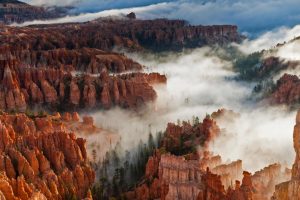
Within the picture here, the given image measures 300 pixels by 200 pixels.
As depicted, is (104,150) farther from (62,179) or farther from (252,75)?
(252,75)

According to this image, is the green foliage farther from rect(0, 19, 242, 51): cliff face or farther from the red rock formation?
rect(0, 19, 242, 51): cliff face

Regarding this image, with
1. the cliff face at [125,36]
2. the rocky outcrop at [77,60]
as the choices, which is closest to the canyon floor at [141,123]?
the rocky outcrop at [77,60]

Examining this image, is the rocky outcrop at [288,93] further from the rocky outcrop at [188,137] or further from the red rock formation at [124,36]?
the red rock formation at [124,36]

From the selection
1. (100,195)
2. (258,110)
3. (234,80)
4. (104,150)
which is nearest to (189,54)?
(234,80)

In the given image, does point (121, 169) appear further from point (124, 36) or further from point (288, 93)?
point (124, 36)

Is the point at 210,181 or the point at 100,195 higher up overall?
the point at 210,181

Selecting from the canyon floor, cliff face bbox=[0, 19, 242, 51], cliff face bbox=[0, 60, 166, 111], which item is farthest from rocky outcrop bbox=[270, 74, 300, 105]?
cliff face bbox=[0, 19, 242, 51]
